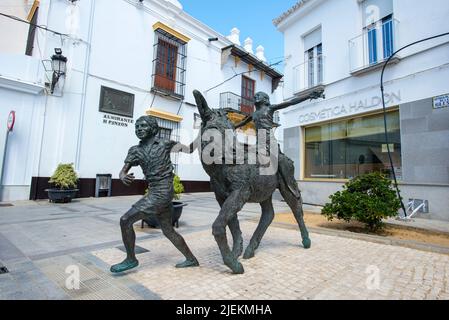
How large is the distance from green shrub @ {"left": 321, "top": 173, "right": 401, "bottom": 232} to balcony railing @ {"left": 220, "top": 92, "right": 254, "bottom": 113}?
10.9m

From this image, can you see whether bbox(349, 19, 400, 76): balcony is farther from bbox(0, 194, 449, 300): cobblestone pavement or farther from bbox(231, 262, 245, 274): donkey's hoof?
bbox(231, 262, 245, 274): donkey's hoof

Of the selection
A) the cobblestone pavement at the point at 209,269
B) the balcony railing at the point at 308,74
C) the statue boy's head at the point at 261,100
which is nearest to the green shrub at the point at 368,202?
the cobblestone pavement at the point at 209,269

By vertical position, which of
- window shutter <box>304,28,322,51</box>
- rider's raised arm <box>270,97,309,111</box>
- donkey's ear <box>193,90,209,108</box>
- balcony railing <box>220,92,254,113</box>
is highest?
window shutter <box>304,28,322,51</box>

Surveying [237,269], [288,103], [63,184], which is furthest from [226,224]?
[63,184]

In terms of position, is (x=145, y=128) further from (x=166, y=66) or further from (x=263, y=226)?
(x=166, y=66)

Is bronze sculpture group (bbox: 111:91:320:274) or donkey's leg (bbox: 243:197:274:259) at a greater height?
bronze sculpture group (bbox: 111:91:320:274)

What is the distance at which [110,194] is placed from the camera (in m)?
A: 11.0

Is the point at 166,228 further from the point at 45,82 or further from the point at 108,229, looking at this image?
the point at 45,82

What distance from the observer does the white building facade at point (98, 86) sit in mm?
9070

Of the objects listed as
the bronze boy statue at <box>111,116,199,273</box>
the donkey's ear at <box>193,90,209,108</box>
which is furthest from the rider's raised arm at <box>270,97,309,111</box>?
the bronze boy statue at <box>111,116,199,273</box>

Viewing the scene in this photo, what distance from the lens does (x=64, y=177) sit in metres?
8.96

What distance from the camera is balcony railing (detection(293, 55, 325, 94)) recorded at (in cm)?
1055

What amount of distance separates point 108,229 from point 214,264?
119 inches

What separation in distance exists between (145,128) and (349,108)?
8345mm
